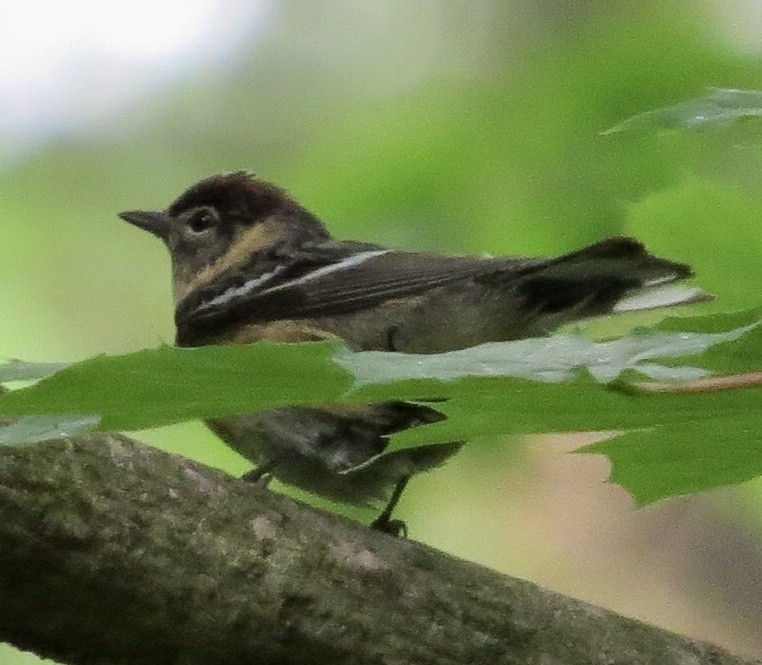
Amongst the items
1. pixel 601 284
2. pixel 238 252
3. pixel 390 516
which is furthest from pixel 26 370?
pixel 238 252

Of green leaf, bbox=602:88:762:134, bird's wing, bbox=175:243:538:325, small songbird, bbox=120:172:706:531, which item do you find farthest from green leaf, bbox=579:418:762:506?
bird's wing, bbox=175:243:538:325

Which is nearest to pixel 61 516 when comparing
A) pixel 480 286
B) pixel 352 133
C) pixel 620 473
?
pixel 620 473

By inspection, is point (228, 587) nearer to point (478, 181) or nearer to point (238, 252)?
point (478, 181)

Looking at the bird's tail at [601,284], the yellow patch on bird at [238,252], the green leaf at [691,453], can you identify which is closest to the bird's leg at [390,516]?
the bird's tail at [601,284]

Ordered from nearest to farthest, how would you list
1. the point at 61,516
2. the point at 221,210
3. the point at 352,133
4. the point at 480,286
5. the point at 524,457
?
the point at 61,516 < the point at 352,133 < the point at 524,457 < the point at 480,286 < the point at 221,210

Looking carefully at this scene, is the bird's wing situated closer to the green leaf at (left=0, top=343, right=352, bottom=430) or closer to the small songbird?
the small songbird

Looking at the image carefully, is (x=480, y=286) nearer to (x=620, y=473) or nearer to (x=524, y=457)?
(x=524, y=457)

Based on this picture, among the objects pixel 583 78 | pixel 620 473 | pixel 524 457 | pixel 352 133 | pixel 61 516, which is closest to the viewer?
pixel 620 473

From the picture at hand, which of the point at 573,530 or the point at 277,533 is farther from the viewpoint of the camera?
the point at 573,530
